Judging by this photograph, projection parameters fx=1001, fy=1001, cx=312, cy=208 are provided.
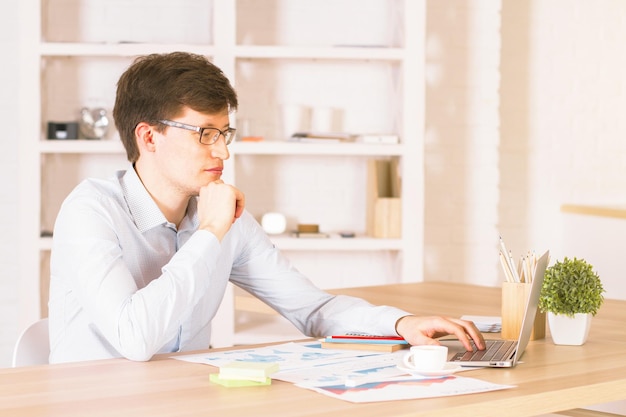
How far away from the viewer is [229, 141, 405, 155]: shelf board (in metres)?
4.45

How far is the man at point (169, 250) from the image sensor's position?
193cm

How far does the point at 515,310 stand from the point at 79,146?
2.74 meters

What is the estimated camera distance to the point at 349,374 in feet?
5.64

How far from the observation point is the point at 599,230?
4734 millimetres

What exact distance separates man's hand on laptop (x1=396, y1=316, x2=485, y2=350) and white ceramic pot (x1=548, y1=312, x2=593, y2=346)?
184 millimetres

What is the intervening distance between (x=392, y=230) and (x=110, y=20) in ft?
5.33

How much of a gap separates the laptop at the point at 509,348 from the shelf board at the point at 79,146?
270cm

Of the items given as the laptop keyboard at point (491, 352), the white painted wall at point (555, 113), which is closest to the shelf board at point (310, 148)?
the white painted wall at point (555, 113)

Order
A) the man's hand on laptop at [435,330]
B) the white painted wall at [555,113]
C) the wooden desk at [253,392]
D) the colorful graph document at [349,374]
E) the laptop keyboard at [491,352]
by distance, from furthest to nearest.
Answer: the white painted wall at [555,113] → the man's hand on laptop at [435,330] → the laptop keyboard at [491,352] → the colorful graph document at [349,374] → the wooden desk at [253,392]

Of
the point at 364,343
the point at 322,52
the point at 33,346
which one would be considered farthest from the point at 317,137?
the point at 364,343

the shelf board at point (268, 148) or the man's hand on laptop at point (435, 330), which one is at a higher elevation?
the shelf board at point (268, 148)

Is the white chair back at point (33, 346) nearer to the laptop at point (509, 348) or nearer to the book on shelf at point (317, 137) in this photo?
the laptop at point (509, 348)

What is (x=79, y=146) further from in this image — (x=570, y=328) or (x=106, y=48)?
(x=570, y=328)

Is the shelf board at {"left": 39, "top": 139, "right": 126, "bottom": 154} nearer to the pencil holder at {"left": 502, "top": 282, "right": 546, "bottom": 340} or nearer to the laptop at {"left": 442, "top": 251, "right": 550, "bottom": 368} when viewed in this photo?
the pencil holder at {"left": 502, "top": 282, "right": 546, "bottom": 340}
